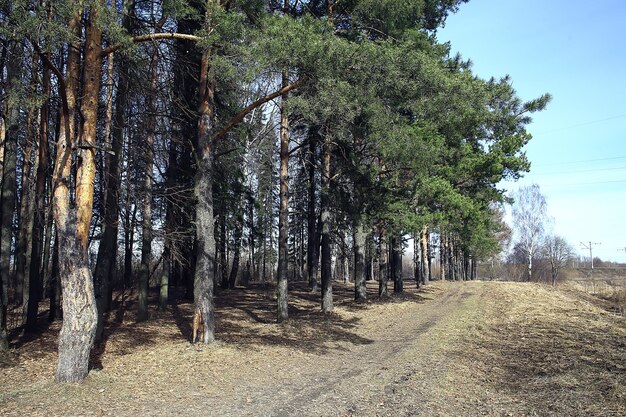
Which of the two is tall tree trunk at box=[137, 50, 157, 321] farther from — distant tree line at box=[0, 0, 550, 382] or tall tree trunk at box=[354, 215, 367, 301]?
tall tree trunk at box=[354, 215, 367, 301]

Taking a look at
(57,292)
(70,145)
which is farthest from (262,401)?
(57,292)

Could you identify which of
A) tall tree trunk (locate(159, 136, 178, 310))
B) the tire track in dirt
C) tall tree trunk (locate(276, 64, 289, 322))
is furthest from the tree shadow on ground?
the tire track in dirt

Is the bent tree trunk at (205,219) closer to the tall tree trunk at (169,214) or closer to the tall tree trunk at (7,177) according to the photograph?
the tall tree trunk at (169,214)

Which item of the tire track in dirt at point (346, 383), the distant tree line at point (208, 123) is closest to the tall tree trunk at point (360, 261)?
the distant tree line at point (208, 123)

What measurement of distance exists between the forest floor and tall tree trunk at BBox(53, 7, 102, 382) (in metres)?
0.49

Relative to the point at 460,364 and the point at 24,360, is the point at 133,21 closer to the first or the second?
the point at 24,360

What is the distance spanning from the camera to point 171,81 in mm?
12922

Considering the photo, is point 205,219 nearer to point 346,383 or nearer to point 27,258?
point 346,383

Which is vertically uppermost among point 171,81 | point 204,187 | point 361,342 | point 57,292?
point 171,81

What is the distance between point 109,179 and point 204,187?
2.73 m

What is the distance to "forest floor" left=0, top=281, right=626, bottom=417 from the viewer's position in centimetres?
643

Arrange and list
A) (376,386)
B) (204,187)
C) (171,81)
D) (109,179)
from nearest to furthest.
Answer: (376,386), (204,187), (109,179), (171,81)

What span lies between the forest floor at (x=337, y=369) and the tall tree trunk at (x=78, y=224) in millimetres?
485

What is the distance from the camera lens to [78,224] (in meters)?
7.74
